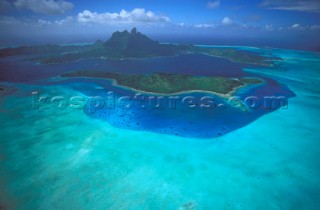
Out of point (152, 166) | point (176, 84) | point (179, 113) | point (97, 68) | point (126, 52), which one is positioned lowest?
point (152, 166)

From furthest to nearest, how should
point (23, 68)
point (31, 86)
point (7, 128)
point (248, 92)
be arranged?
point (23, 68)
point (31, 86)
point (248, 92)
point (7, 128)

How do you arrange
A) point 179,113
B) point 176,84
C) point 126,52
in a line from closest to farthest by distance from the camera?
point 179,113, point 176,84, point 126,52

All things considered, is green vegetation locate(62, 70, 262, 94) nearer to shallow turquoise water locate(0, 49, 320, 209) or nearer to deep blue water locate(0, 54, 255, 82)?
shallow turquoise water locate(0, 49, 320, 209)

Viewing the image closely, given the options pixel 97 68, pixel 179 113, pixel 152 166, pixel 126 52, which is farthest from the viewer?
pixel 126 52

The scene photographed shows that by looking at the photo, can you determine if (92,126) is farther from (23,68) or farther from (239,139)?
(23,68)

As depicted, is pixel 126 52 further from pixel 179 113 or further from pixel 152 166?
pixel 152 166

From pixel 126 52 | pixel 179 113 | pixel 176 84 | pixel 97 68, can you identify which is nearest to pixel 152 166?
pixel 179 113

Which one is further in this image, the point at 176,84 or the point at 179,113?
the point at 176,84

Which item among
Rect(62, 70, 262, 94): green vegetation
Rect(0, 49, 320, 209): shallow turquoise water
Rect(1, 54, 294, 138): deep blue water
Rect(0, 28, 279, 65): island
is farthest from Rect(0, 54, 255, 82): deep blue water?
Rect(0, 49, 320, 209): shallow turquoise water

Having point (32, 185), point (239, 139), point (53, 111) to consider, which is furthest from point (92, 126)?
point (239, 139)
